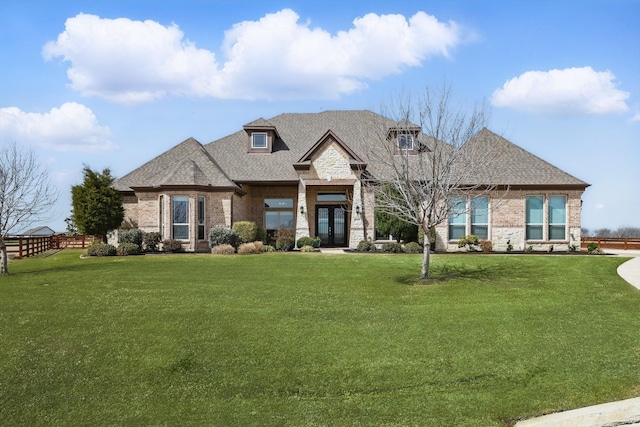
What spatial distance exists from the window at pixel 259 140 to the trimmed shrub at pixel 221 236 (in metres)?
7.59

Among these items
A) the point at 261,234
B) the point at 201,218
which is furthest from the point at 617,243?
the point at 201,218

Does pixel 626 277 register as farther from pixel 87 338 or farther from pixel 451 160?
pixel 87 338

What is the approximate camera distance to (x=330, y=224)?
29.7m

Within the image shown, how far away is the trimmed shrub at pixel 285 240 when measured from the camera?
2625 centimetres

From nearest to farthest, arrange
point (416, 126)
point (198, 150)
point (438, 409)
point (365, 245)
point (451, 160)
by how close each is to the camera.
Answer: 1. point (438, 409)
2. point (451, 160)
3. point (416, 126)
4. point (365, 245)
5. point (198, 150)

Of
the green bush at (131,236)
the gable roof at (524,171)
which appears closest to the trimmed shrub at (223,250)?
the green bush at (131,236)

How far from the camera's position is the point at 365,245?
25.2 metres

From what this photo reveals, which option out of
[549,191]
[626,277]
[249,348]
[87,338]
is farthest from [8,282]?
[549,191]

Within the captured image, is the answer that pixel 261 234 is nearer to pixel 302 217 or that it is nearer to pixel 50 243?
pixel 302 217

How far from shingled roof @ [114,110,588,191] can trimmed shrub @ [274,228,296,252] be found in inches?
117

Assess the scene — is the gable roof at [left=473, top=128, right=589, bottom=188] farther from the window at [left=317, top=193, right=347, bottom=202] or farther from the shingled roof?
the window at [left=317, top=193, right=347, bottom=202]

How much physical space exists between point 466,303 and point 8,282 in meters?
15.4

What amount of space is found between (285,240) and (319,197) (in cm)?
404

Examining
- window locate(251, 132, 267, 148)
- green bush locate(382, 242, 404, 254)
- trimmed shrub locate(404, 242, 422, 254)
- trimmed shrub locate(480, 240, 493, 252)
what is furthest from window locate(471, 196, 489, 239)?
window locate(251, 132, 267, 148)
